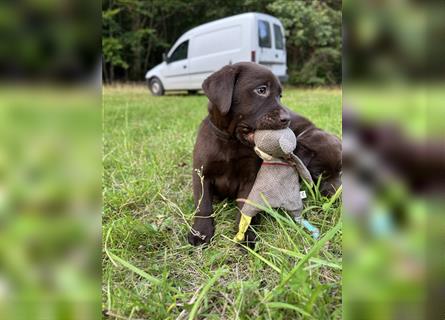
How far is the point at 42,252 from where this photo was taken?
20.9 inches

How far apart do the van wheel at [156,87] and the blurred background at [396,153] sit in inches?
557

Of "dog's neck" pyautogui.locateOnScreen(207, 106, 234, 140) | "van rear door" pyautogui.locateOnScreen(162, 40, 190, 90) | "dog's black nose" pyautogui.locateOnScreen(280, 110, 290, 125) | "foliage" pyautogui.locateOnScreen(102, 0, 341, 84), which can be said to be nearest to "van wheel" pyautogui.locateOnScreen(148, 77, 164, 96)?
"van rear door" pyautogui.locateOnScreen(162, 40, 190, 90)

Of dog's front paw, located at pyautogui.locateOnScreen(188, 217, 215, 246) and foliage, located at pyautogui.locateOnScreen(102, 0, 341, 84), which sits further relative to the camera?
foliage, located at pyautogui.locateOnScreen(102, 0, 341, 84)

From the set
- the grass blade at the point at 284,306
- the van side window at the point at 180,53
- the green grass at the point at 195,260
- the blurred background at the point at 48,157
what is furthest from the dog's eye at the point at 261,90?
the van side window at the point at 180,53

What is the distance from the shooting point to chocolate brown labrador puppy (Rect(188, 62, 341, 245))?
75.5 inches

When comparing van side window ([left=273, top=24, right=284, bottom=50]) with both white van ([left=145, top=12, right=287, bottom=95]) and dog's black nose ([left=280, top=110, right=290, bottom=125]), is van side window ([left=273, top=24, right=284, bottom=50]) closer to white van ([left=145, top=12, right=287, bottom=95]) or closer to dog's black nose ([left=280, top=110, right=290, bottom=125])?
white van ([left=145, top=12, right=287, bottom=95])

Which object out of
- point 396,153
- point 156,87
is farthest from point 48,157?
point 156,87

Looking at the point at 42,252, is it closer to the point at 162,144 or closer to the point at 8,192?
the point at 8,192

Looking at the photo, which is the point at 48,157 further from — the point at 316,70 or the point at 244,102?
the point at 316,70

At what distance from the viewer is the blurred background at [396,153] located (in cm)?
39

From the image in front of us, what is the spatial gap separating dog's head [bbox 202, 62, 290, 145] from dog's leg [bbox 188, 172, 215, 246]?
0.29 metres

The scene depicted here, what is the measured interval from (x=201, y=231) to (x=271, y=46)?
1169 cm

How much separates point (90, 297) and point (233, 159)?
1.48m

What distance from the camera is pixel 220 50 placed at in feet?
42.5
